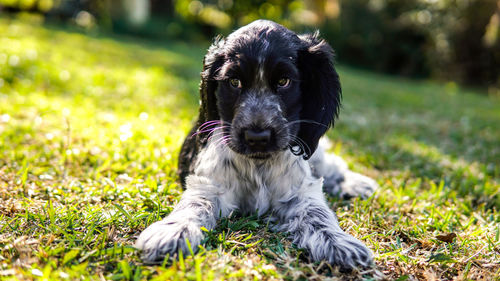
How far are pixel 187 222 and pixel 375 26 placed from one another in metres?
17.3

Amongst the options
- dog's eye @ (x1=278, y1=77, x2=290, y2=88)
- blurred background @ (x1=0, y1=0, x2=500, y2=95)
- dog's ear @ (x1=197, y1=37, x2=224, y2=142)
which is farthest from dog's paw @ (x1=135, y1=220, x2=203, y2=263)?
blurred background @ (x1=0, y1=0, x2=500, y2=95)

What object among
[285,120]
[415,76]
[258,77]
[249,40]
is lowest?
[415,76]

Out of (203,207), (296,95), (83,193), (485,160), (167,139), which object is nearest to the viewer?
(203,207)

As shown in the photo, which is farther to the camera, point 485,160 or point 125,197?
point 485,160

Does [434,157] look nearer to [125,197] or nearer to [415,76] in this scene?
[125,197]

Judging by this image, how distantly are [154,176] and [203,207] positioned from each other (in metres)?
1.10

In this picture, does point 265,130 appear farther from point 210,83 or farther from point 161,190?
point 161,190

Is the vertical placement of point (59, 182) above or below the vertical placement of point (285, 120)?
below

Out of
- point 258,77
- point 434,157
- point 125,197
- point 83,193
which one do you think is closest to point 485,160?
point 434,157

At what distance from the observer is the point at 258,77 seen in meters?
2.71

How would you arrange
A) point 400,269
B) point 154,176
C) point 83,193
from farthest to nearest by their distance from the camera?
point 154,176 → point 83,193 → point 400,269

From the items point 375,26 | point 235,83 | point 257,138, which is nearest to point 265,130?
point 257,138

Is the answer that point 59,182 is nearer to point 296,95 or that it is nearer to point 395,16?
point 296,95

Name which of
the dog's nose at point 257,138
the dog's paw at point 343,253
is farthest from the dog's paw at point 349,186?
the dog's nose at point 257,138
